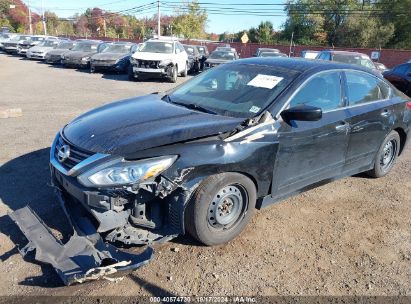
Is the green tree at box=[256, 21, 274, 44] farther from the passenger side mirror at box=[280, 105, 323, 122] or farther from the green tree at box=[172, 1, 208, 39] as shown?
the passenger side mirror at box=[280, 105, 323, 122]

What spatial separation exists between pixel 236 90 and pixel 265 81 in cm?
32

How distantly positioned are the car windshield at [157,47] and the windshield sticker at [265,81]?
1262 centimetres

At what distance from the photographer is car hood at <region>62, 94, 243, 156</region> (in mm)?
3059

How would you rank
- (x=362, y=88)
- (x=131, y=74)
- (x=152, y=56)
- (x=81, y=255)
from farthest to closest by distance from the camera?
1. (x=131, y=74)
2. (x=152, y=56)
3. (x=362, y=88)
4. (x=81, y=255)

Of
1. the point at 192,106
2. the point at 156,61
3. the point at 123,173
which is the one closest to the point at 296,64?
the point at 192,106

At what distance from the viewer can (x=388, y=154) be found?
5.47 m

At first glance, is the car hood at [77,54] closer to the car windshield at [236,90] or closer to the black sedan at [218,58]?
the black sedan at [218,58]

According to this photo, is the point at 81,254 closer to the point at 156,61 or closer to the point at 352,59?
the point at 156,61

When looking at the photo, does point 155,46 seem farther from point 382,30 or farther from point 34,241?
point 382,30

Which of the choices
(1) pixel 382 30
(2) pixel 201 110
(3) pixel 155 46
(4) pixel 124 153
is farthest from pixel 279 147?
(1) pixel 382 30

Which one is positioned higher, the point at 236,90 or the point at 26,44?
the point at 236,90

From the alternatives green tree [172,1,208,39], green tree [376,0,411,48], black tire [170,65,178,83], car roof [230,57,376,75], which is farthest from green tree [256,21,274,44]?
car roof [230,57,376,75]

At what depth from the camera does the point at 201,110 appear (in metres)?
3.80

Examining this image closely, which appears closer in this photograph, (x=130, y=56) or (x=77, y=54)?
(x=130, y=56)
